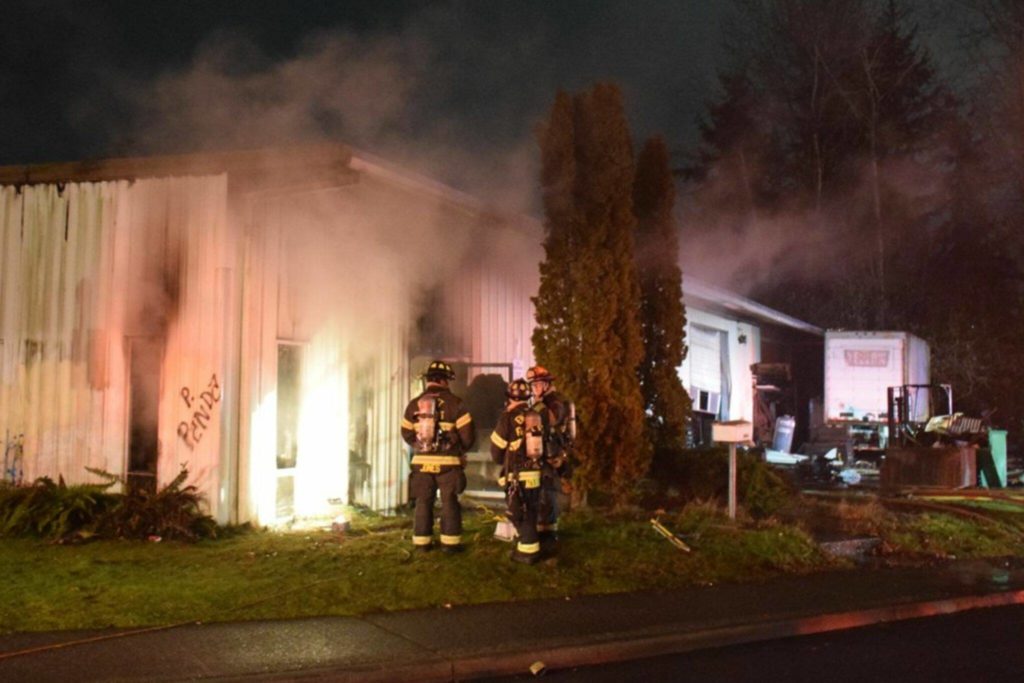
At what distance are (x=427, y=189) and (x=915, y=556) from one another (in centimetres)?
591

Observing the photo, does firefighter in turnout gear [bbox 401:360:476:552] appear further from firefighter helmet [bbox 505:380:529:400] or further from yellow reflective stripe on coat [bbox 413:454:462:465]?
firefighter helmet [bbox 505:380:529:400]

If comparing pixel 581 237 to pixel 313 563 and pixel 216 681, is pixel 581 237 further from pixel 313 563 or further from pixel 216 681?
pixel 216 681

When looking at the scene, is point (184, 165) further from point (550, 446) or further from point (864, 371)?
point (864, 371)

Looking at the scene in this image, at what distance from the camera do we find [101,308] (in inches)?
381

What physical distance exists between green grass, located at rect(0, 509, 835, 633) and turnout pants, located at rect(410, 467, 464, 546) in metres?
0.16

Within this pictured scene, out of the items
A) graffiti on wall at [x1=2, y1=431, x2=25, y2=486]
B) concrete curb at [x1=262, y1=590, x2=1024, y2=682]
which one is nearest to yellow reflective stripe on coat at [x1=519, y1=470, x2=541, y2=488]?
concrete curb at [x1=262, y1=590, x2=1024, y2=682]

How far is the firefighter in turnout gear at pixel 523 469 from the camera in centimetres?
784

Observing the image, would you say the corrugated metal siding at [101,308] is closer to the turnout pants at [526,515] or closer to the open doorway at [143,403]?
the open doorway at [143,403]

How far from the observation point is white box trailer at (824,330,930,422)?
830 inches

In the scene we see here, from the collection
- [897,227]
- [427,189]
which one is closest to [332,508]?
[427,189]

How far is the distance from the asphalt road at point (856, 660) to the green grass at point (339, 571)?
1379mm

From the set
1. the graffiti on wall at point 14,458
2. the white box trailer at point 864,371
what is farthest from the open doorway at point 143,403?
the white box trailer at point 864,371

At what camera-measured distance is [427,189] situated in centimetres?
998

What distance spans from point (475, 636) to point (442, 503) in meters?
1.97
